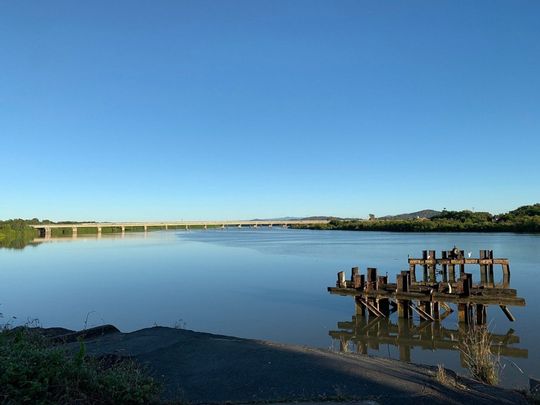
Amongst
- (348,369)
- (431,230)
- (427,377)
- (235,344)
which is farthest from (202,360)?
(431,230)

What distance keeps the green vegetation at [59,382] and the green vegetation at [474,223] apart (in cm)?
9283

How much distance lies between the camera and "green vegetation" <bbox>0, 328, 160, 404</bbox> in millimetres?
5488

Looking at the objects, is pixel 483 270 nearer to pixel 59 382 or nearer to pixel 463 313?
pixel 463 313

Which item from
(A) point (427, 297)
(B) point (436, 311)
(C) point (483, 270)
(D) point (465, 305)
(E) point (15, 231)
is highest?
(E) point (15, 231)

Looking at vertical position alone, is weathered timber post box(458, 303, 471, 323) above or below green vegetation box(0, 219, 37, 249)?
below

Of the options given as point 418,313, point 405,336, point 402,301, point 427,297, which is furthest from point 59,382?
point 418,313

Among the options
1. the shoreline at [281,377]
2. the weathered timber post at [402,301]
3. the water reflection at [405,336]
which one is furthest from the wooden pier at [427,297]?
the shoreline at [281,377]

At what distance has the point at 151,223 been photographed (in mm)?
159875

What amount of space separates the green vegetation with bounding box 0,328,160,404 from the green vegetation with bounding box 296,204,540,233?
3655 inches

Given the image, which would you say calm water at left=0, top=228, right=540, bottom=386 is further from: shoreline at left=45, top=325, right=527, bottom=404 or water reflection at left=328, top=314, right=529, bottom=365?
shoreline at left=45, top=325, right=527, bottom=404

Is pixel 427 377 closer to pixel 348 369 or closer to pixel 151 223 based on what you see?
pixel 348 369

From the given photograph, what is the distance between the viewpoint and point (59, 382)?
19.4 ft

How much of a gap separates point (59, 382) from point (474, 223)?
10606 centimetres

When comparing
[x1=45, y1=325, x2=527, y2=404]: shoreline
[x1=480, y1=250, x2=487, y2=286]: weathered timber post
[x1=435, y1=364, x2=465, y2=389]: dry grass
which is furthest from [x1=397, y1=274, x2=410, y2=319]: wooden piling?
[x1=480, y1=250, x2=487, y2=286]: weathered timber post
